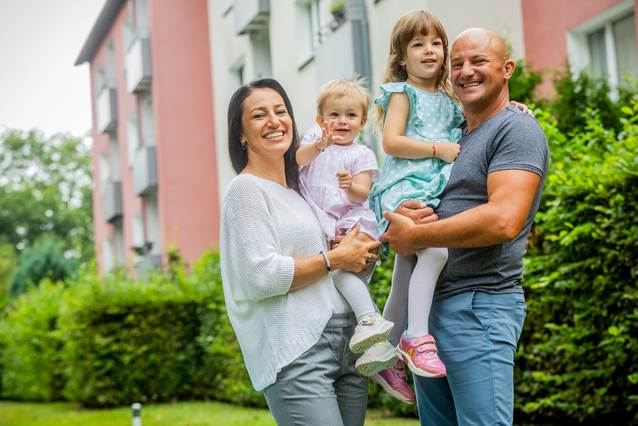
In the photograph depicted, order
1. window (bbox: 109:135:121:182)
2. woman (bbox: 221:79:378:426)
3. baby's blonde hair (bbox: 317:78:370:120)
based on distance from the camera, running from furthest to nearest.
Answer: window (bbox: 109:135:121:182) → baby's blonde hair (bbox: 317:78:370:120) → woman (bbox: 221:79:378:426)

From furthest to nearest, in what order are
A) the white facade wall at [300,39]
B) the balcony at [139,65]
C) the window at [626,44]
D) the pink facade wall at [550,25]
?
the balcony at [139,65]
the pink facade wall at [550,25]
the white facade wall at [300,39]
the window at [626,44]

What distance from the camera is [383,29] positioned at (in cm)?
1363

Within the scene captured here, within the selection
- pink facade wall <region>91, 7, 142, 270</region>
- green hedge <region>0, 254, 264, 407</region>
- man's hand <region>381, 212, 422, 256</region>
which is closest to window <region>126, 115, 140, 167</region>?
pink facade wall <region>91, 7, 142, 270</region>

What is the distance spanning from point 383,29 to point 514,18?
6.00 feet

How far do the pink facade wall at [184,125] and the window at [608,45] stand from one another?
13788mm

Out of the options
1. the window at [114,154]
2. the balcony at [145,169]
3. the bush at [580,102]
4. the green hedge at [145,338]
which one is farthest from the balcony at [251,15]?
the window at [114,154]

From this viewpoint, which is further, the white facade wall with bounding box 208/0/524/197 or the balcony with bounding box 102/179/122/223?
the balcony with bounding box 102/179/122/223

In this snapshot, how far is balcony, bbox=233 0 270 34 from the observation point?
19.0 meters

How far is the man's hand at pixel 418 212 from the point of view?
11.7ft

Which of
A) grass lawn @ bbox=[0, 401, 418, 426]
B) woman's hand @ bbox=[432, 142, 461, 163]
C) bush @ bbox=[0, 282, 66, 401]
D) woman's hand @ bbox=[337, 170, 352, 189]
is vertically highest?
woman's hand @ bbox=[432, 142, 461, 163]

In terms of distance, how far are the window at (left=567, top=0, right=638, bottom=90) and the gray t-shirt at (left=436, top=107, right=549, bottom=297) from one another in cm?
861

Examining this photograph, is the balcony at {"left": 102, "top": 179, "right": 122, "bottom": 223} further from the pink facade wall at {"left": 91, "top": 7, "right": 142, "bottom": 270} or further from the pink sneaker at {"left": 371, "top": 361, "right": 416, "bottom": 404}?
the pink sneaker at {"left": 371, "top": 361, "right": 416, "bottom": 404}

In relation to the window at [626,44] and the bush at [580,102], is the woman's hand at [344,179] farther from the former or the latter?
the window at [626,44]

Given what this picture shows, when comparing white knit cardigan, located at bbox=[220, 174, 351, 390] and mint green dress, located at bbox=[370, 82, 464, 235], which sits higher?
mint green dress, located at bbox=[370, 82, 464, 235]
